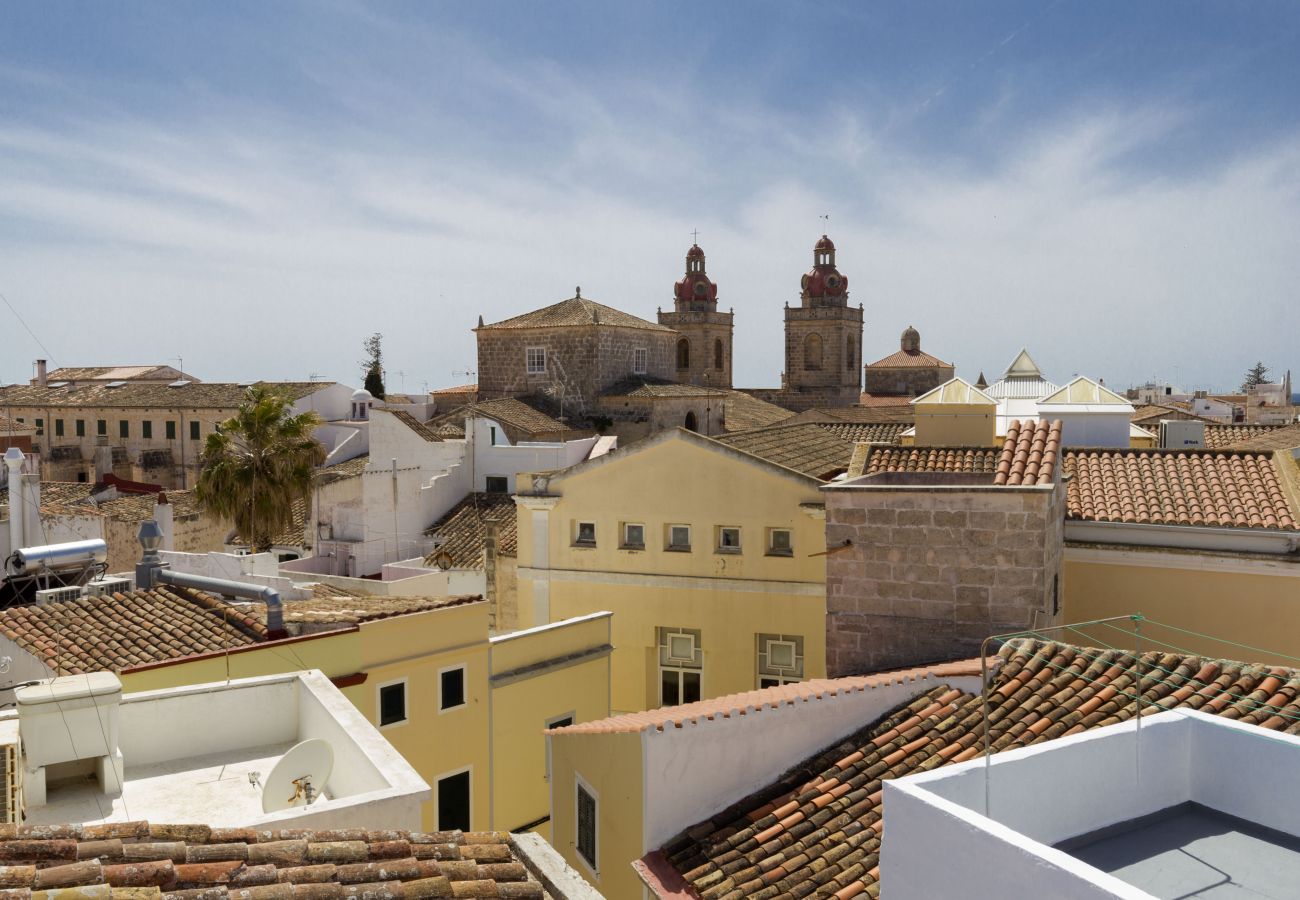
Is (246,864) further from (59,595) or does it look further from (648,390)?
(648,390)

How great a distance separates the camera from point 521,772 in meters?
14.8

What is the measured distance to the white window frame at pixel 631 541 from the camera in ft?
53.9

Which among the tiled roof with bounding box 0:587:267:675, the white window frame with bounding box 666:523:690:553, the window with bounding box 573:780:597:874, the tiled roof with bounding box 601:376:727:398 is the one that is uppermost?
the tiled roof with bounding box 601:376:727:398

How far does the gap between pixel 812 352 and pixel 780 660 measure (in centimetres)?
5936

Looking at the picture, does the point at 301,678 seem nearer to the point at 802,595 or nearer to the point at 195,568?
the point at 802,595

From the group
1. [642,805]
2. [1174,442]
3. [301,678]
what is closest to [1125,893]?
[642,805]

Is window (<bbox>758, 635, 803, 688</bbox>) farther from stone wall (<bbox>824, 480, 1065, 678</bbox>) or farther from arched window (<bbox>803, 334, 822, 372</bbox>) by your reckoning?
arched window (<bbox>803, 334, 822, 372</bbox>)

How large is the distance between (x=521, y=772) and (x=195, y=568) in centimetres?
701

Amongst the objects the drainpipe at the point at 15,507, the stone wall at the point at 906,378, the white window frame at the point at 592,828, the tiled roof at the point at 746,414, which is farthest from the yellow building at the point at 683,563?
the stone wall at the point at 906,378

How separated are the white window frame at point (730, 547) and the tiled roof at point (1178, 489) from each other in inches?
182

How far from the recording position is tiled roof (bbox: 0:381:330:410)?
4928 centimetres

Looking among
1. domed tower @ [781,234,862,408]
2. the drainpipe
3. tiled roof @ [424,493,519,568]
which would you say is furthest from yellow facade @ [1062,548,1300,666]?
domed tower @ [781,234,862,408]

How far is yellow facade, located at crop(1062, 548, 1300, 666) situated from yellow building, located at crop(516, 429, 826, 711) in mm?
3659

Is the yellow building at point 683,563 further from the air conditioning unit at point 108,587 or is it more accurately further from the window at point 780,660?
the air conditioning unit at point 108,587
